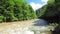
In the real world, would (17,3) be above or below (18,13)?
above

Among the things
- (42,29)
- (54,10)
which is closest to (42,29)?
(42,29)

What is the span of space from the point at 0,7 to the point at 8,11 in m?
2.55

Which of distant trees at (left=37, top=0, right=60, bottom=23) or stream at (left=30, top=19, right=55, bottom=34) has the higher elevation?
distant trees at (left=37, top=0, right=60, bottom=23)

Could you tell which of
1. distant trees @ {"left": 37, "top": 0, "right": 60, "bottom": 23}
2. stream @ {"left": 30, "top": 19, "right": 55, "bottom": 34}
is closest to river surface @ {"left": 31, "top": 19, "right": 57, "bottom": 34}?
stream @ {"left": 30, "top": 19, "right": 55, "bottom": 34}

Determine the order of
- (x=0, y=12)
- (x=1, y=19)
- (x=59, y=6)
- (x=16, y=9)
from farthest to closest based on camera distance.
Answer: (x=16, y=9) < (x=0, y=12) < (x=1, y=19) < (x=59, y=6)

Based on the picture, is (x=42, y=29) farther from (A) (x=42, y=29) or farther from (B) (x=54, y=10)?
(B) (x=54, y=10)

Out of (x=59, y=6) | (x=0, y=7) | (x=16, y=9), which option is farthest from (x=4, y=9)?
(x=59, y=6)

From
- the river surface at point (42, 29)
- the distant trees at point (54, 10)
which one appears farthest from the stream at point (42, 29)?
the distant trees at point (54, 10)

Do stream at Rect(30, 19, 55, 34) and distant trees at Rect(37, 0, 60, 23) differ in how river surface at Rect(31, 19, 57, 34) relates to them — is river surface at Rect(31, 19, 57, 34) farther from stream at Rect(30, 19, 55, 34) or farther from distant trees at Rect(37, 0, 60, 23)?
distant trees at Rect(37, 0, 60, 23)

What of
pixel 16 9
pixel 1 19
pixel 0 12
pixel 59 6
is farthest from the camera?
pixel 16 9

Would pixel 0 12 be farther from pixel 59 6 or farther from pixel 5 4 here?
pixel 59 6

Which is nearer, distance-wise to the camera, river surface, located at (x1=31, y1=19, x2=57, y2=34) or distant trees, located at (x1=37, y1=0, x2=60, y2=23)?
river surface, located at (x1=31, y1=19, x2=57, y2=34)

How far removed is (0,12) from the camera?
43.4m

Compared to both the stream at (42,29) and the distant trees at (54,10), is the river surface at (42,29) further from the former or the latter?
the distant trees at (54,10)
